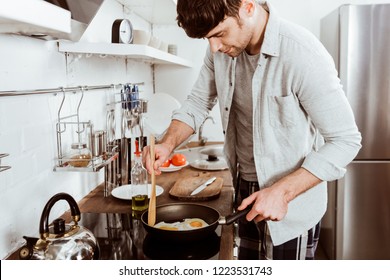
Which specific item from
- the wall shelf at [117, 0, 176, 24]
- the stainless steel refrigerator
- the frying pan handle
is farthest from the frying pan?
the stainless steel refrigerator

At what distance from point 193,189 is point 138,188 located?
0.24 metres

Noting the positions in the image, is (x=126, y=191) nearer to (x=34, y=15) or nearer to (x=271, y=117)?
(x=271, y=117)

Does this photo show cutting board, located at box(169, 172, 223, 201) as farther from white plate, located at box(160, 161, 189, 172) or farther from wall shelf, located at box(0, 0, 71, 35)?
wall shelf, located at box(0, 0, 71, 35)

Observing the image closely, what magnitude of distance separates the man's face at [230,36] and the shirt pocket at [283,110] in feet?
0.64

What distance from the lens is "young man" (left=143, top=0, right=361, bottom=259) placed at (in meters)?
1.15

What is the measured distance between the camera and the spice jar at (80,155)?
1.28 m

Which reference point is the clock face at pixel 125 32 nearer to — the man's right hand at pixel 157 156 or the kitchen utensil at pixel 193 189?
the man's right hand at pixel 157 156

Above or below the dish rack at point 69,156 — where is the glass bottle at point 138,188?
below

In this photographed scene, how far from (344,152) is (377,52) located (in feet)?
5.05

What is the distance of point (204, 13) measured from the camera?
1067 millimetres

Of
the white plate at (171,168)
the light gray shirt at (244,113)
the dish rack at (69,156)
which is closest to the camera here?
the dish rack at (69,156)

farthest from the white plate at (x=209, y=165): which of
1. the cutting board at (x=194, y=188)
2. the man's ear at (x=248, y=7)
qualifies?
the man's ear at (x=248, y=7)

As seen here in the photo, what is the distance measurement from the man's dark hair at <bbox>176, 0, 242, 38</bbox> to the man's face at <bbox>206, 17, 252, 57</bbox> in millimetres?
20

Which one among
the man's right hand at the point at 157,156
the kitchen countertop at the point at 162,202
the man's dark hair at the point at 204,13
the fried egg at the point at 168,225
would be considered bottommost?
the kitchen countertop at the point at 162,202
